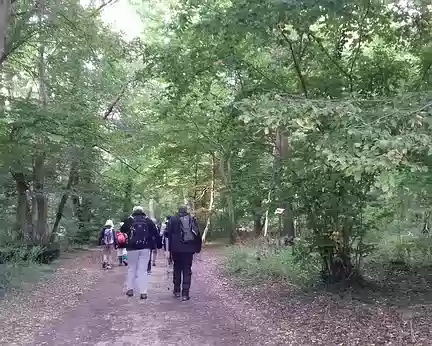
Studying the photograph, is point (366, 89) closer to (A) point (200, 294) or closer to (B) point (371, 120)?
(B) point (371, 120)

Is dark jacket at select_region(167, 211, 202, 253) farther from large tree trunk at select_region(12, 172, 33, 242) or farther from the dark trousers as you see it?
large tree trunk at select_region(12, 172, 33, 242)

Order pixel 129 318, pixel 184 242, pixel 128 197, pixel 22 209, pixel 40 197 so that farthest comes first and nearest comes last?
pixel 128 197 → pixel 40 197 → pixel 22 209 → pixel 184 242 → pixel 129 318

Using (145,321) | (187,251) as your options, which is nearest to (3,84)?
(187,251)

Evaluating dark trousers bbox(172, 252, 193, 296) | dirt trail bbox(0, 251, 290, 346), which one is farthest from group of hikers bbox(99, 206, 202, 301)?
dirt trail bbox(0, 251, 290, 346)

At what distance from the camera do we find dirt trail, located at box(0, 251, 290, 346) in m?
7.31

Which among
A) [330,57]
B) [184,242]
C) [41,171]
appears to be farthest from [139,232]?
[41,171]

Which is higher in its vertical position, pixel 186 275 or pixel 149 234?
pixel 149 234

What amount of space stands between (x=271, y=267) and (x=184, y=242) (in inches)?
154

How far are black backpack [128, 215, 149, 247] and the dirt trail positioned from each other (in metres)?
A: 1.18

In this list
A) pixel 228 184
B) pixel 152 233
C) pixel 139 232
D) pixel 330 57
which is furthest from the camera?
pixel 228 184

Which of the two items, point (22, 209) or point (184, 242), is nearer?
point (184, 242)

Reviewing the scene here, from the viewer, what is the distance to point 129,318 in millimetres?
8672

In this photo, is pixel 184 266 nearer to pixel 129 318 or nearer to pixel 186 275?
pixel 186 275

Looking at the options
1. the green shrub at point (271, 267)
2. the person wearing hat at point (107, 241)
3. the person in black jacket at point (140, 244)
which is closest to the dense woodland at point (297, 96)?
the green shrub at point (271, 267)
